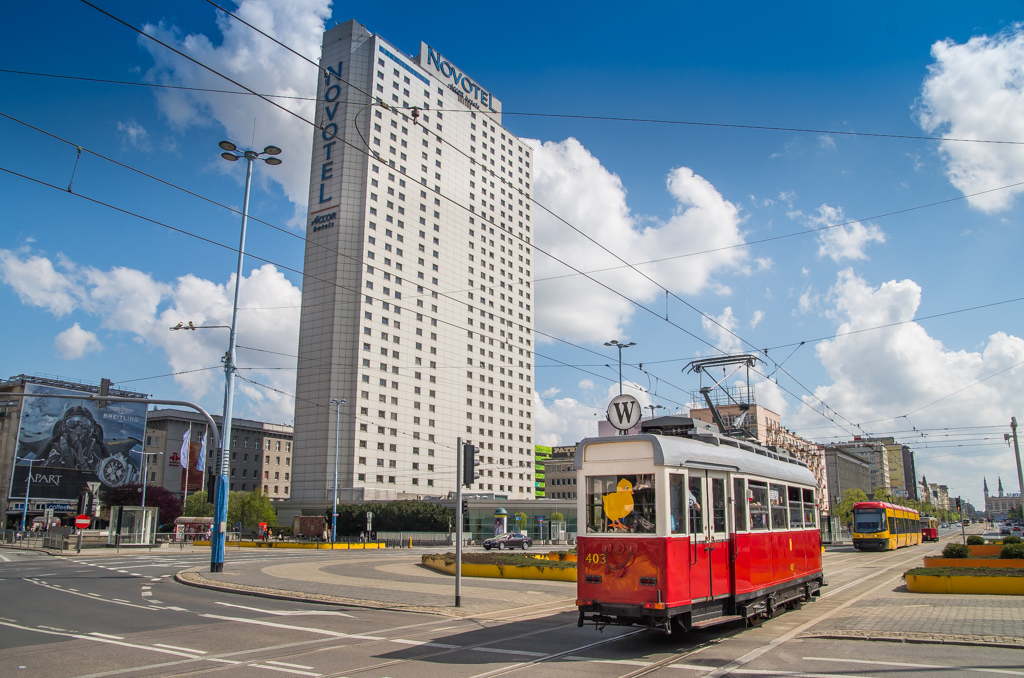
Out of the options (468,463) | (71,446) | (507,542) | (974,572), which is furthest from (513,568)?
(71,446)

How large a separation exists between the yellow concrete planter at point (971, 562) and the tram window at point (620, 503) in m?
16.8

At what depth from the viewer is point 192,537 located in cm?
5194

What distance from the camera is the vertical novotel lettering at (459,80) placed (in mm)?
105625

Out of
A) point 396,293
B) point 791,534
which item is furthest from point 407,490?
point 791,534

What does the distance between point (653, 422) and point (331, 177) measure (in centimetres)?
8136

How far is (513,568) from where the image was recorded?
75.3 ft

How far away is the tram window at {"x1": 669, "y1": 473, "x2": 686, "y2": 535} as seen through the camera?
10391mm

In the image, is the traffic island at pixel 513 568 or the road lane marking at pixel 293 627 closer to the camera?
the road lane marking at pixel 293 627

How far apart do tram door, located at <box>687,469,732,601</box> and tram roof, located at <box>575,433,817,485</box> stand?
24cm

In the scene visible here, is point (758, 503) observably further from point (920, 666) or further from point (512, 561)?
point (512, 561)

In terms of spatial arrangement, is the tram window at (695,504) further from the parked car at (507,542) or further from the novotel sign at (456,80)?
the novotel sign at (456,80)

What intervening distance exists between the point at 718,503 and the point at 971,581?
1107 centimetres

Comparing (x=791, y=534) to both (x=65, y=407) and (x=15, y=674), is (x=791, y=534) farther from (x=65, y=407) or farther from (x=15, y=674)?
(x=65, y=407)

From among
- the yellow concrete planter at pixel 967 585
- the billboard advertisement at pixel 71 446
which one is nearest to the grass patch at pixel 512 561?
the yellow concrete planter at pixel 967 585
